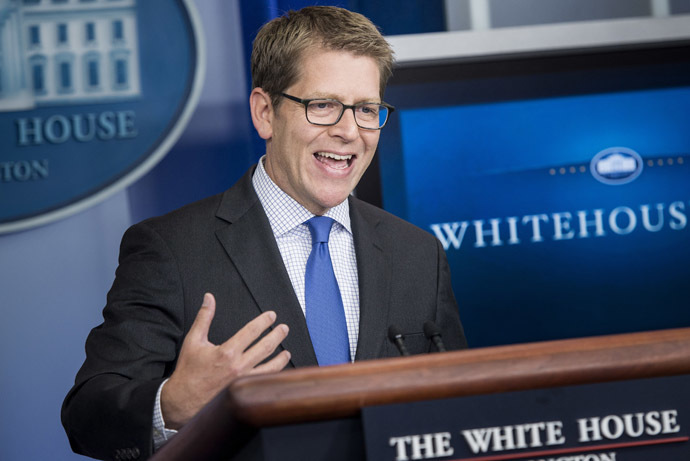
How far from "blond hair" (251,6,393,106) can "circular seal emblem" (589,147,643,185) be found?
1.20m

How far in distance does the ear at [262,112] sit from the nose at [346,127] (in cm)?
18

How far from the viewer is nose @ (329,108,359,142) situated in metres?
1.70

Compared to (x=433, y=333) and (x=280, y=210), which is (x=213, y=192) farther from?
(x=433, y=333)

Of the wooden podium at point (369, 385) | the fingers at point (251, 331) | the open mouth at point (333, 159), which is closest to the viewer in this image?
the wooden podium at point (369, 385)

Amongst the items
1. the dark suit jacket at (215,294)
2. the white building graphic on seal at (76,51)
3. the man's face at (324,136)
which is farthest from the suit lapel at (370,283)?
the white building graphic on seal at (76,51)

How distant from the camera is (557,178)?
8.96 feet

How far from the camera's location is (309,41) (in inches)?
67.2

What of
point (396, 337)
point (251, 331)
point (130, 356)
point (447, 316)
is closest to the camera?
point (251, 331)

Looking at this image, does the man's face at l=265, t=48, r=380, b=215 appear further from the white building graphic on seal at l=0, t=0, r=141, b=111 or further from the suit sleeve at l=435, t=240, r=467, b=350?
the white building graphic on seal at l=0, t=0, r=141, b=111

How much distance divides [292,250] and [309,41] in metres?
0.44

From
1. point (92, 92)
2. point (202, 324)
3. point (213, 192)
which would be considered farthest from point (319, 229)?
point (92, 92)

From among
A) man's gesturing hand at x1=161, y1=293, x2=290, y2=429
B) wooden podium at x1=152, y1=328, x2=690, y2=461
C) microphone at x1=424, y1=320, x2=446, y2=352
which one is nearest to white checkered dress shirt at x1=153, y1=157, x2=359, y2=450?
microphone at x1=424, y1=320, x2=446, y2=352

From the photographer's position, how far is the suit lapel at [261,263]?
62.1 inches

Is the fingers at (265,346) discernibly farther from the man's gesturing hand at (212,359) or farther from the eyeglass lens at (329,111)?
the eyeglass lens at (329,111)
